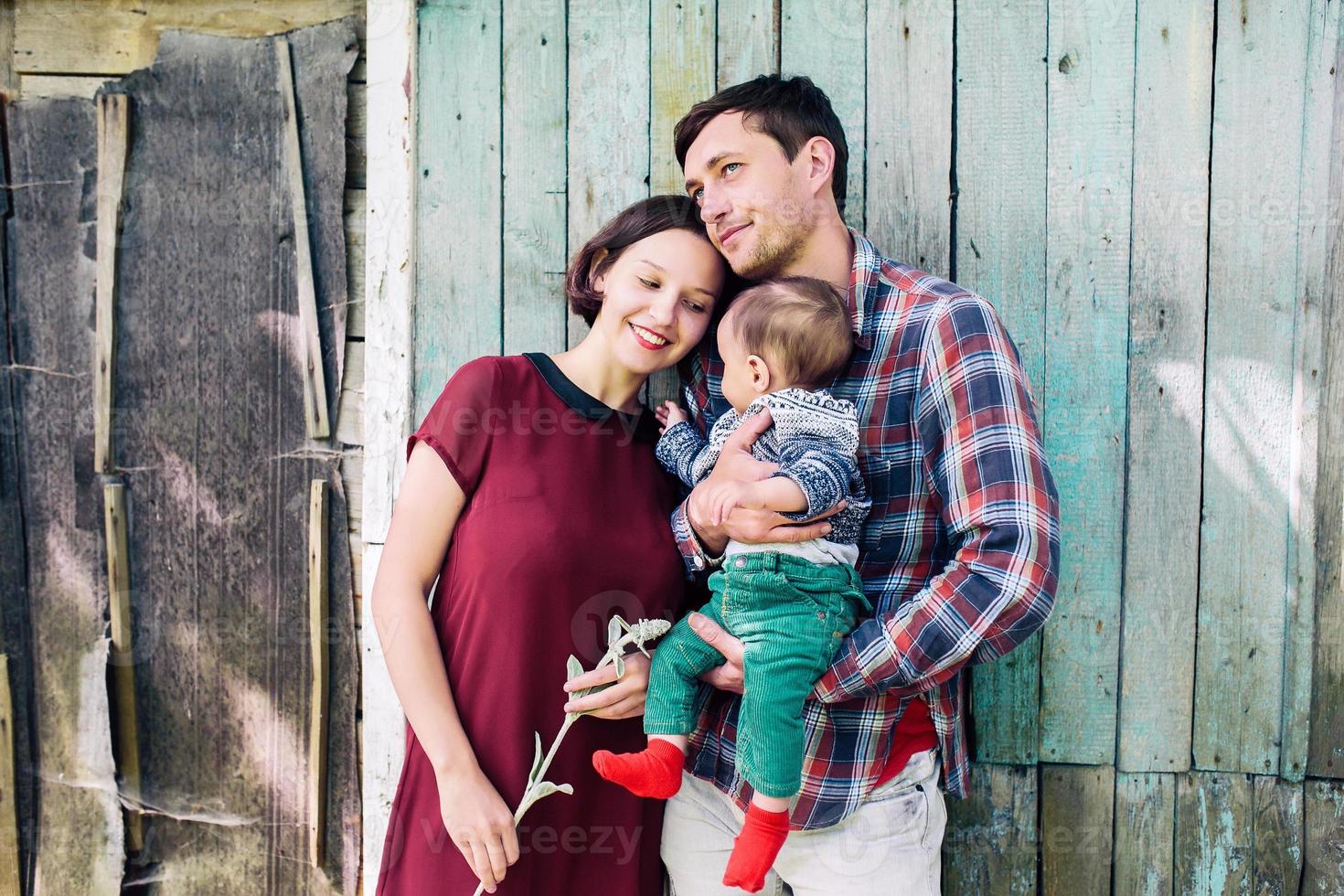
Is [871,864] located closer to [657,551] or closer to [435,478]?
[657,551]

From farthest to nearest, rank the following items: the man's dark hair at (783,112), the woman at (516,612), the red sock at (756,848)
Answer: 1. the man's dark hair at (783,112)
2. the woman at (516,612)
3. the red sock at (756,848)

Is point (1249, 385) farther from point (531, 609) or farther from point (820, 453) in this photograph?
point (531, 609)

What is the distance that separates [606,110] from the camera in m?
2.04

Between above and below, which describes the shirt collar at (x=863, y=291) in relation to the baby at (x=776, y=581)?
above

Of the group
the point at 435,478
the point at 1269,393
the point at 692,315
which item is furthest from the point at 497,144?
the point at 1269,393

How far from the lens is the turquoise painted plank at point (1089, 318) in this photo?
6.30 feet

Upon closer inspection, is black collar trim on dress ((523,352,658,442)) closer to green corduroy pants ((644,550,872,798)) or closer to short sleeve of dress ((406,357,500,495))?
short sleeve of dress ((406,357,500,495))

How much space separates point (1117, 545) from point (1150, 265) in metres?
0.65

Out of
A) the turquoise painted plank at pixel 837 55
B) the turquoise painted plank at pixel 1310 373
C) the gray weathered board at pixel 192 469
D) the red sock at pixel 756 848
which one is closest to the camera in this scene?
the red sock at pixel 756 848

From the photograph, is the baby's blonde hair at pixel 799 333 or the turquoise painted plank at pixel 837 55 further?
the turquoise painted plank at pixel 837 55

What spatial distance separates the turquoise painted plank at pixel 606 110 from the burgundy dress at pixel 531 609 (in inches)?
22.2

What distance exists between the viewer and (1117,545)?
6.34 feet

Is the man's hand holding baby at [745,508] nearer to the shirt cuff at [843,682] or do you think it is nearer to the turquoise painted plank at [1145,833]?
the shirt cuff at [843,682]

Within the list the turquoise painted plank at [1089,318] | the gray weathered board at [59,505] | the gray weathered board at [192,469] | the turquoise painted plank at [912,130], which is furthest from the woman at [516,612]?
the gray weathered board at [59,505]
